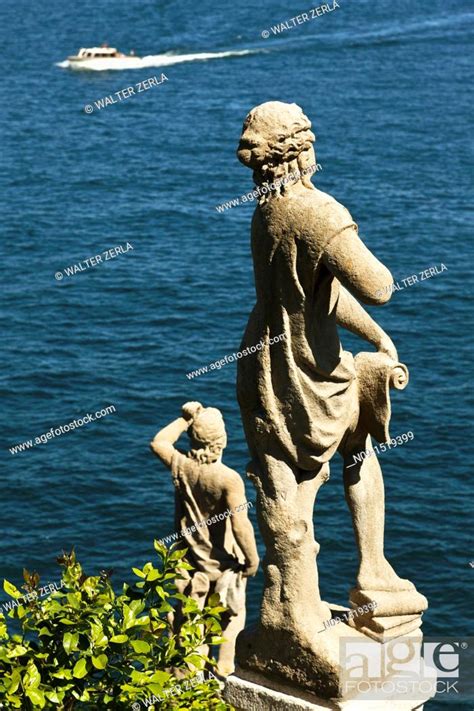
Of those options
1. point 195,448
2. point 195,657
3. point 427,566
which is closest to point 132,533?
point 427,566

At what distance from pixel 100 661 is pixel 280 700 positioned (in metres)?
1.49

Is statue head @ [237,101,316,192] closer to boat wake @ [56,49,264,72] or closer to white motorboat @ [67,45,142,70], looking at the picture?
boat wake @ [56,49,264,72]

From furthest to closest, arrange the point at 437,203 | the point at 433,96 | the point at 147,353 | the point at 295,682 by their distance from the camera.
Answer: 1. the point at 433,96
2. the point at 437,203
3. the point at 147,353
4. the point at 295,682

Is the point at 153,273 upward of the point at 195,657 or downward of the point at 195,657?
upward

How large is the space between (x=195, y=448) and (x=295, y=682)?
4.88m

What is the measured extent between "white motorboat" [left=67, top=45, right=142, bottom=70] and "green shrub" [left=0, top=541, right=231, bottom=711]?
278 ft

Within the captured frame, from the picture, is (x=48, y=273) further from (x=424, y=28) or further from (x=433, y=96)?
(x=424, y=28)

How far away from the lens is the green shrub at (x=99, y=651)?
1230 cm

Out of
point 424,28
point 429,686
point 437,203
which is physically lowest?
point 429,686

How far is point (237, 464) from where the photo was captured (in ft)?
122

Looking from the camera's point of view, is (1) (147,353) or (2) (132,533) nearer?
(2) (132,533)

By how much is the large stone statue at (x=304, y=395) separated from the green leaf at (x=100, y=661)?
1.22m

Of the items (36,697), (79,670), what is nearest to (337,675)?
(79,670)

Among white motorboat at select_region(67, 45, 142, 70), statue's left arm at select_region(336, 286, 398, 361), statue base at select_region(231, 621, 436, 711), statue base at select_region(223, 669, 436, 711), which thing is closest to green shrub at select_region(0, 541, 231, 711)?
statue base at select_region(223, 669, 436, 711)
